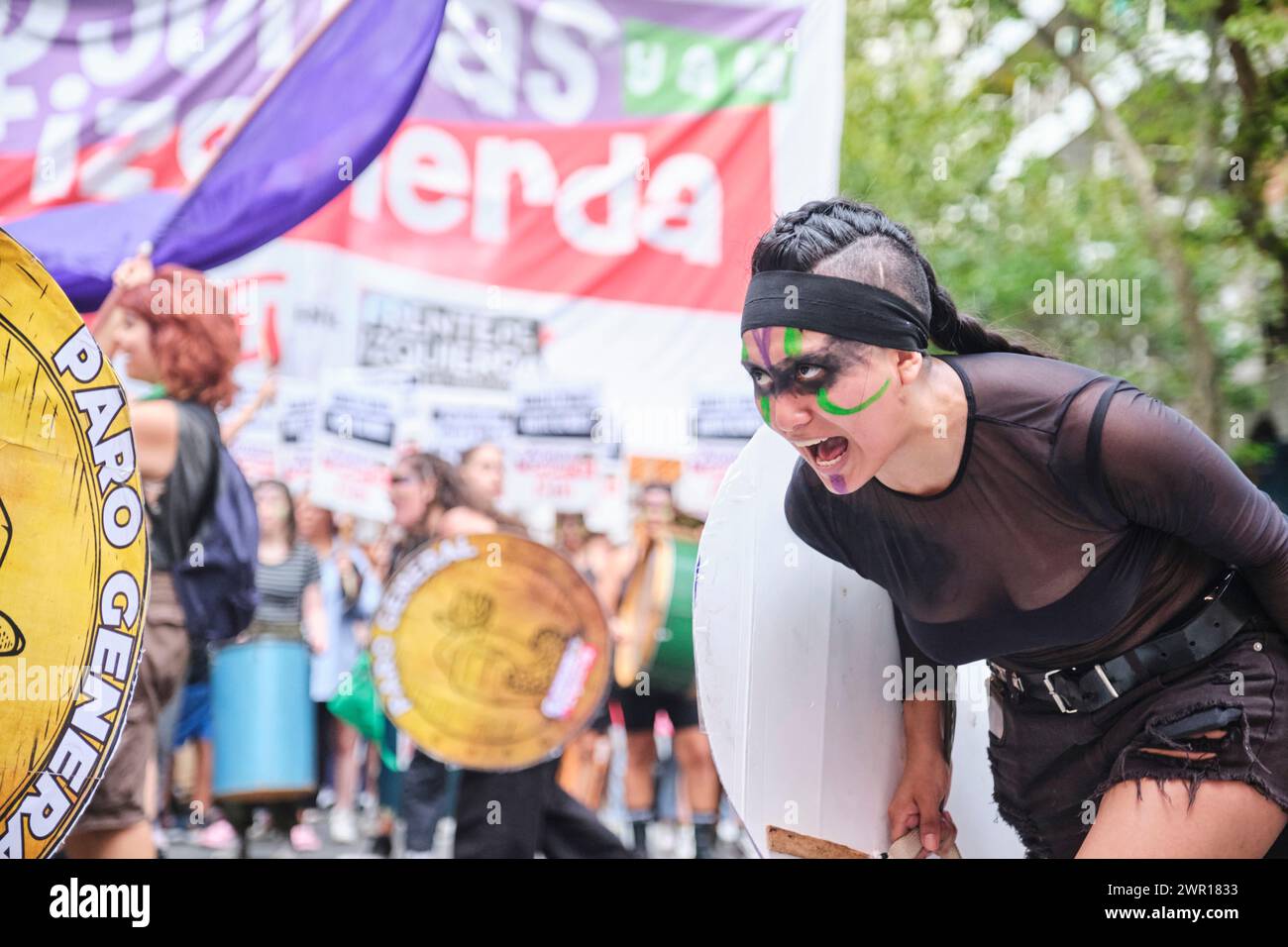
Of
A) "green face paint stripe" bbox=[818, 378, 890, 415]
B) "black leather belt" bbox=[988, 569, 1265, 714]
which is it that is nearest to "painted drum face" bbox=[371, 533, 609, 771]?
"black leather belt" bbox=[988, 569, 1265, 714]

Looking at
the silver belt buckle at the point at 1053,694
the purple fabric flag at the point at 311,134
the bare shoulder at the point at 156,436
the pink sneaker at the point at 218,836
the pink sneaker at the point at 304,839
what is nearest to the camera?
the silver belt buckle at the point at 1053,694

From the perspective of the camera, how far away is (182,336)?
168 inches

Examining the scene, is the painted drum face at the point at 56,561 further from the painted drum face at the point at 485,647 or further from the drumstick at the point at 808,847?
the painted drum face at the point at 485,647

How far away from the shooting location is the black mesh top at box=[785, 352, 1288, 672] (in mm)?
1942

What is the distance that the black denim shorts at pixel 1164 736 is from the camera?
2.02 metres

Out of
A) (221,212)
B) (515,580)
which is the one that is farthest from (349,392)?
(221,212)

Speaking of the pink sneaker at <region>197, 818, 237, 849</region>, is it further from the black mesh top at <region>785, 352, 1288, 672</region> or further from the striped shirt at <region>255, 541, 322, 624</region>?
the black mesh top at <region>785, 352, 1288, 672</region>

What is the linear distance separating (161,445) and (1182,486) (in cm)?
305

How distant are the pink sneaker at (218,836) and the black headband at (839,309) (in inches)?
197

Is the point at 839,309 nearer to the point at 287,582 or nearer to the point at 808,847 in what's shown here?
the point at 808,847

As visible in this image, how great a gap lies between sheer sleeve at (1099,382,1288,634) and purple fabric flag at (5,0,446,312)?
7.30ft

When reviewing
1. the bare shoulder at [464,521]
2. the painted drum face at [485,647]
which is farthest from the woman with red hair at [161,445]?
the bare shoulder at [464,521]
